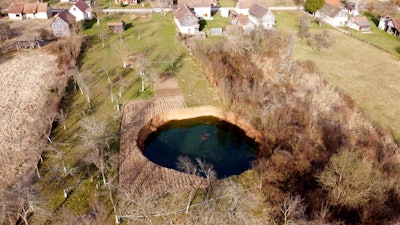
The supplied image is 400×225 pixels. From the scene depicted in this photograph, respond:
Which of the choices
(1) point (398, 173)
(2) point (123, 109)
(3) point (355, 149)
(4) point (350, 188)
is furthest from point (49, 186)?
(1) point (398, 173)

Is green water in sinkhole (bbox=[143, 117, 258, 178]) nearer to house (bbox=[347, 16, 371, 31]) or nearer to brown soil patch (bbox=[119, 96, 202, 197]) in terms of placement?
brown soil patch (bbox=[119, 96, 202, 197])

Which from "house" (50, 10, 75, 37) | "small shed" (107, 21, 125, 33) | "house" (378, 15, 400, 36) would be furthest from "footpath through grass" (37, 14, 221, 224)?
"house" (378, 15, 400, 36)

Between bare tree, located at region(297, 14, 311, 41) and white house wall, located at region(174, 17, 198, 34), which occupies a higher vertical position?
bare tree, located at region(297, 14, 311, 41)

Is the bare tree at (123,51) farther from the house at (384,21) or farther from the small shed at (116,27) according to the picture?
the house at (384,21)

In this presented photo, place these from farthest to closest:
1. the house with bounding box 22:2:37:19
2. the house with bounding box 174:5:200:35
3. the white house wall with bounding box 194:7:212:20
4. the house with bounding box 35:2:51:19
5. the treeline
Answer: the white house wall with bounding box 194:7:212:20 → the house with bounding box 35:2:51:19 → the house with bounding box 22:2:37:19 → the house with bounding box 174:5:200:35 → the treeline

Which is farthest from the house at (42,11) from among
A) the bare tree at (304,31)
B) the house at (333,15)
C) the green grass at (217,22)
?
the house at (333,15)

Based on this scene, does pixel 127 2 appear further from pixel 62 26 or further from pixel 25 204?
pixel 25 204
